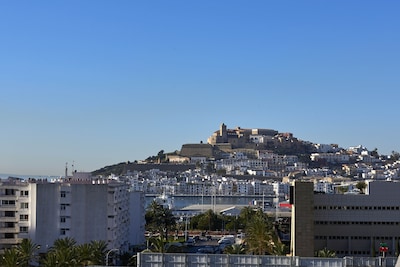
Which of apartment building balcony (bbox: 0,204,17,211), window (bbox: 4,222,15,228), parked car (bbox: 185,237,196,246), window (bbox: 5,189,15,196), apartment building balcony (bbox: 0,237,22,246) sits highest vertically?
window (bbox: 5,189,15,196)

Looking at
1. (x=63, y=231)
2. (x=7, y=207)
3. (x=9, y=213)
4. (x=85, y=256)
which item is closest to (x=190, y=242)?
(x=63, y=231)

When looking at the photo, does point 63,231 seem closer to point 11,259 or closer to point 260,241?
point 260,241

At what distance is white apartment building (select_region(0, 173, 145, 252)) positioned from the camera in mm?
44500

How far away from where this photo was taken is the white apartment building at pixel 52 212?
146 feet

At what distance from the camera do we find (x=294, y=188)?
46.0 metres

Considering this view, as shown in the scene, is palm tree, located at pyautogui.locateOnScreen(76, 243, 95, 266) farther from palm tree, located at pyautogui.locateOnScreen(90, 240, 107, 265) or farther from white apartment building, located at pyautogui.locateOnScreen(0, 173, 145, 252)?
white apartment building, located at pyautogui.locateOnScreen(0, 173, 145, 252)

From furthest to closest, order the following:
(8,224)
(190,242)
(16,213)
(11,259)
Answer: (190,242) → (8,224) → (16,213) → (11,259)

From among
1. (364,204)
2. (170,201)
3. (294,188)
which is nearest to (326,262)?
(294,188)

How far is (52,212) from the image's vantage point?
44812mm

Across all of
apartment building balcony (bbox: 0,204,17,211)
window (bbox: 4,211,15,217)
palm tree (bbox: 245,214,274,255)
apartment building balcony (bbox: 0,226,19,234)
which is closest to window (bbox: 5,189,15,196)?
apartment building balcony (bbox: 0,204,17,211)

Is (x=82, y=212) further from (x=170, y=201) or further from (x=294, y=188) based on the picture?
(x=170, y=201)

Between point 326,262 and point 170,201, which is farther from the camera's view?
point 170,201

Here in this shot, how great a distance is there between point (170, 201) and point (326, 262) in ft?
446

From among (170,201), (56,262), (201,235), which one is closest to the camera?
(56,262)
